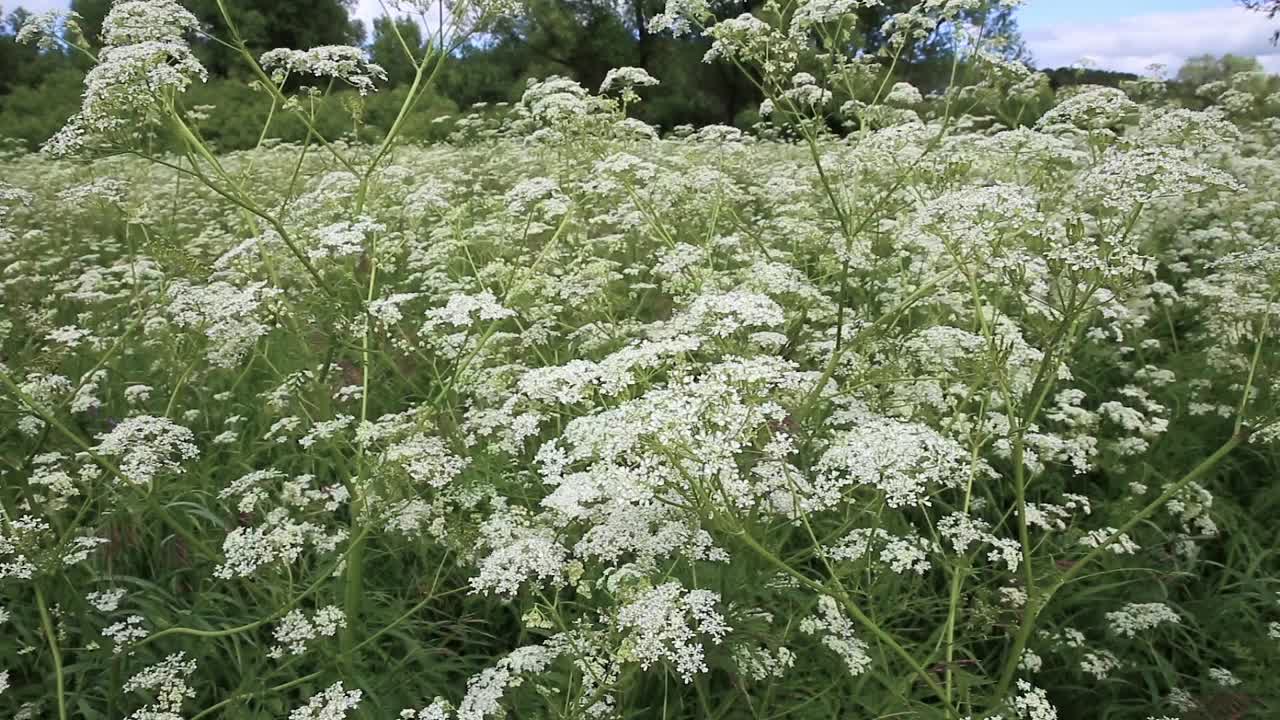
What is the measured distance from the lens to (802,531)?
432 cm

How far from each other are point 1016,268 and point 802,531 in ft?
5.90

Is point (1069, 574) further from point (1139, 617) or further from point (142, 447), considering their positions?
point (142, 447)

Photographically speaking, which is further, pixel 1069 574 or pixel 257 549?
pixel 257 549

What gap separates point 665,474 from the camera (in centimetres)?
263

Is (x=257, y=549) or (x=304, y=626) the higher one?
(x=257, y=549)

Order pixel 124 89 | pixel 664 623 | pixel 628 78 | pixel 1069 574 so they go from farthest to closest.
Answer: pixel 628 78
pixel 124 89
pixel 1069 574
pixel 664 623

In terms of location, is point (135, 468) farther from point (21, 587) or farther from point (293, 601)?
point (21, 587)

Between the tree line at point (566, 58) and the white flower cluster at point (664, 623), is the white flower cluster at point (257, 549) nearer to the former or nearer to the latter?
the white flower cluster at point (664, 623)

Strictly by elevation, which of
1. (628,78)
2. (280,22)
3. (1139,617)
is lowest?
(1139,617)

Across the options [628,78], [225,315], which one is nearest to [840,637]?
[225,315]

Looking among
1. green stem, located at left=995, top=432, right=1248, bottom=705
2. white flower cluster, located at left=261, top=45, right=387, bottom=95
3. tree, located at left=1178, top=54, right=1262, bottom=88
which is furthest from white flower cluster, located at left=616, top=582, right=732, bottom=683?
tree, located at left=1178, top=54, right=1262, bottom=88

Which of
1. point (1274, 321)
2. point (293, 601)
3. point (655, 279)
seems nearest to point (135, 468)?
point (293, 601)

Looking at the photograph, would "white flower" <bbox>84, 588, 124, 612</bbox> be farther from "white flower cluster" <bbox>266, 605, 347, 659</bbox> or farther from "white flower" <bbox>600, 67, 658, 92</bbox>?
"white flower" <bbox>600, 67, 658, 92</bbox>

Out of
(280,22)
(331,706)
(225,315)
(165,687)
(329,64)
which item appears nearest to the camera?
(331,706)
